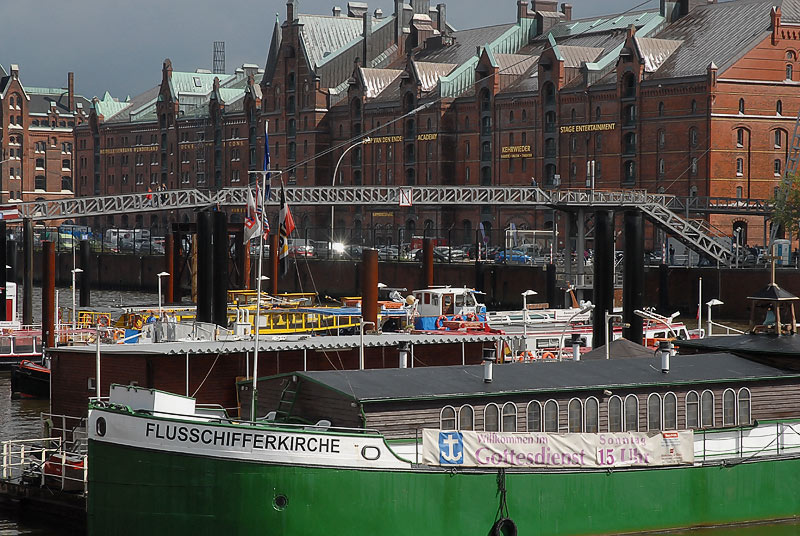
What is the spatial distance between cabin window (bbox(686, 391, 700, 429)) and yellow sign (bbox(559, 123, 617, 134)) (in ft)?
271

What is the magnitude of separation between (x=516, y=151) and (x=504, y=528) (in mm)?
95453

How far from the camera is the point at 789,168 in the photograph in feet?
320

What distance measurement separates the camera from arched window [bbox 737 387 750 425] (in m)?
30.2

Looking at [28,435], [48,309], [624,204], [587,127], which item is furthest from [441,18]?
[28,435]

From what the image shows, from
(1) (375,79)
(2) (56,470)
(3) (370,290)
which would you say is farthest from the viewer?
(1) (375,79)

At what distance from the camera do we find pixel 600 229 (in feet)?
160

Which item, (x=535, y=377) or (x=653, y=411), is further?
(x=653, y=411)

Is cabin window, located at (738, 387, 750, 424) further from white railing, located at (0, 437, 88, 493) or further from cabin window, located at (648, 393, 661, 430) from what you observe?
white railing, located at (0, 437, 88, 493)

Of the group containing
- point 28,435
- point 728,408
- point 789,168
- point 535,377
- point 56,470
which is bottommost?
point 28,435

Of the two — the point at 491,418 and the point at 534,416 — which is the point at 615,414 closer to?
the point at 534,416

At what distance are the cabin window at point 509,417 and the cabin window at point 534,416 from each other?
1.13ft

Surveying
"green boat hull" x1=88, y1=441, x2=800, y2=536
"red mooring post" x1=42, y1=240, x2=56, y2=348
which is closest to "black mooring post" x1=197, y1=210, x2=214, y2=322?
"red mooring post" x1=42, y1=240, x2=56, y2=348

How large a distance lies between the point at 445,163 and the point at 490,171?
501cm

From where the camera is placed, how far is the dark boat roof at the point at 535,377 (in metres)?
26.9
